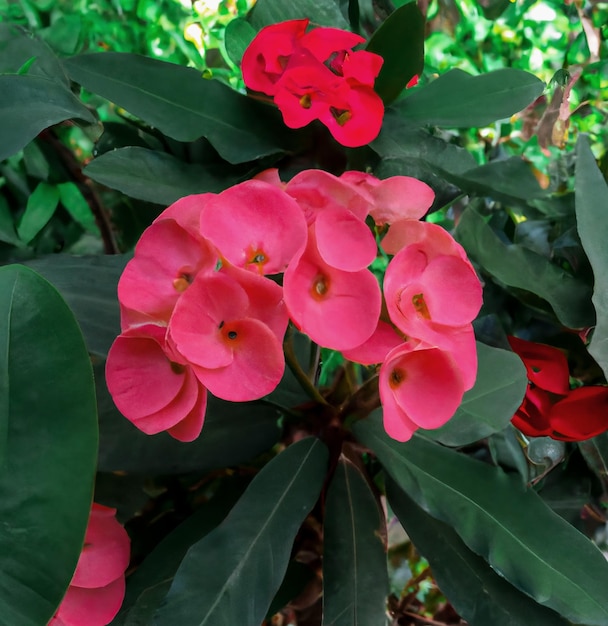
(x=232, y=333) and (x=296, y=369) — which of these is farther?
(x=296, y=369)

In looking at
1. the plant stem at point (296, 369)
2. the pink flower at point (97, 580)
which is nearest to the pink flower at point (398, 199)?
the plant stem at point (296, 369)

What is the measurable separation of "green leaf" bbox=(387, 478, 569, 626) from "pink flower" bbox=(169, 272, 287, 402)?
0.92 ft

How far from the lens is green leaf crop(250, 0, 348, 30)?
1.93ft

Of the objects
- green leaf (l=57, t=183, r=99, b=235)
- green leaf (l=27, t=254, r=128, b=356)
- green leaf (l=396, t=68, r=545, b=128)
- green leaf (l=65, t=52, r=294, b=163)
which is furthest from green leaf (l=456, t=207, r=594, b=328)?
green leaf (l=57, t=183, r=99, b=235)

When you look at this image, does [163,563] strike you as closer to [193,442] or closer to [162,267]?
[193,442]

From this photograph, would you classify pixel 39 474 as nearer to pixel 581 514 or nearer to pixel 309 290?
pixel 309 290

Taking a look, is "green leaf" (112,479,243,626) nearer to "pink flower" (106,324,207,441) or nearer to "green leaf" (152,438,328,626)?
"green leaf" (152,438,328,626)

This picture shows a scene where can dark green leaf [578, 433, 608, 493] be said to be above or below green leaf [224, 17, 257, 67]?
below

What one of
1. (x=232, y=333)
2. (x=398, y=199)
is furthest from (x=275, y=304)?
(x=398, y=199)

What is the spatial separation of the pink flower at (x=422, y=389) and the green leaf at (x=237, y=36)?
1.27 feet

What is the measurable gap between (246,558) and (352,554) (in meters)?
0.11

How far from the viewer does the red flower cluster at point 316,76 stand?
48 cm

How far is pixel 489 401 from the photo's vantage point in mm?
500

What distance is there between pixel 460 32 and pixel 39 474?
77 centimetres
